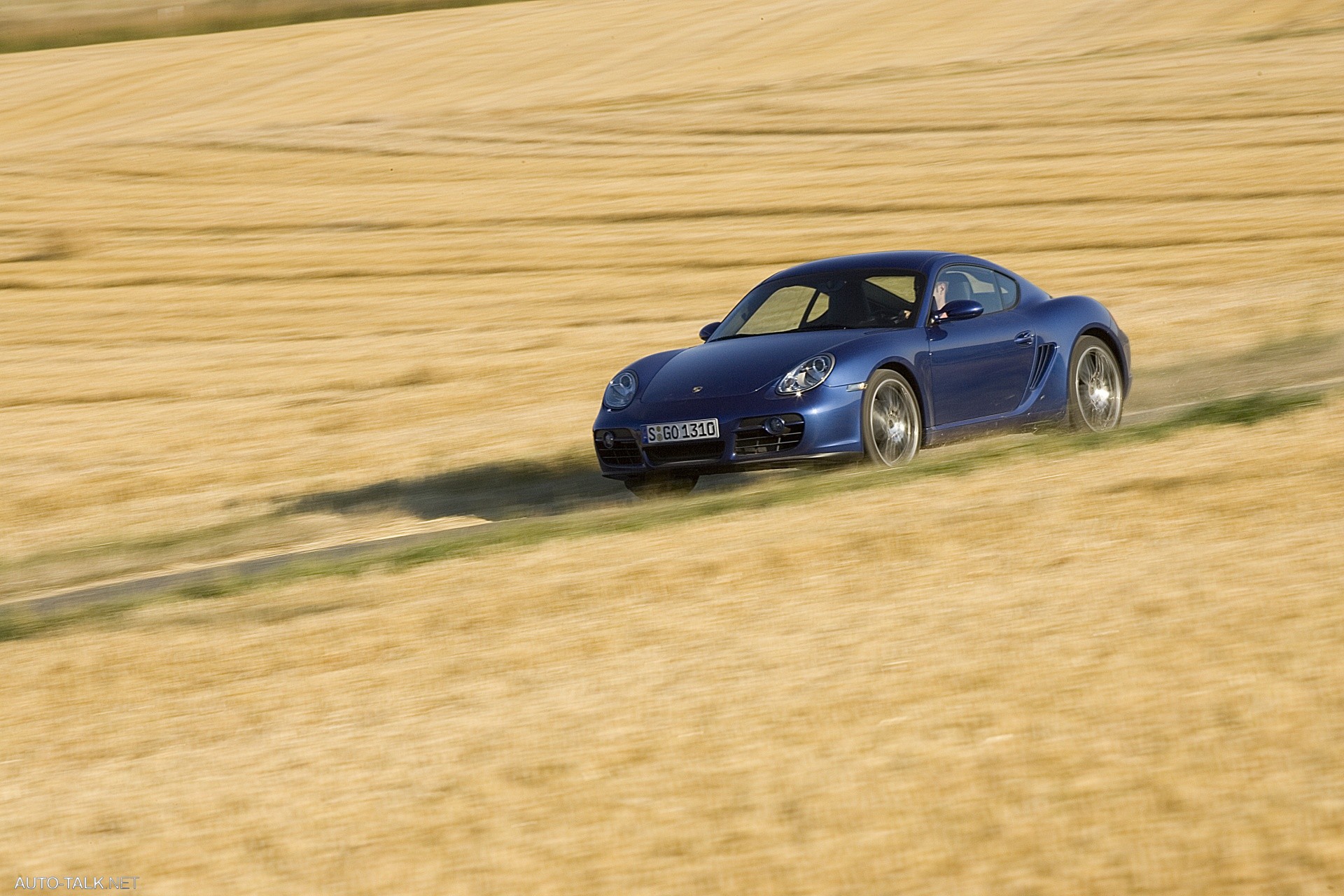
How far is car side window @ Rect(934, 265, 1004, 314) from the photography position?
10156 millimetres

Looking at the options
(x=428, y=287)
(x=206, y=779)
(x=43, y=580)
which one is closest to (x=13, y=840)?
(x=206, y=779)

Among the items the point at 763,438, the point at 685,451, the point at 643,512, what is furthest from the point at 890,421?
the point at 643,512

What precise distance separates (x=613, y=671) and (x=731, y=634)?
0.51 metres

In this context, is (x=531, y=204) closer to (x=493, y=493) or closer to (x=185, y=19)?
(x=493, y=493)

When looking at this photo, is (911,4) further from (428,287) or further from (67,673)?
(67,673)

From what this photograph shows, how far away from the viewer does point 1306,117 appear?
82.4ft

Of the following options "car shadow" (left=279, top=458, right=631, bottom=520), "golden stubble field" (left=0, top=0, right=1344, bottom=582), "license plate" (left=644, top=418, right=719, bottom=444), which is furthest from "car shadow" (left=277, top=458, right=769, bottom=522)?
"license plate" (left=644, top=418, right=719, bottom=444)

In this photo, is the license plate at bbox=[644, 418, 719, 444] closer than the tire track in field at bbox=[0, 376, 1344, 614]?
No

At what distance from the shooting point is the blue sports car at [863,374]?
9.06 meters

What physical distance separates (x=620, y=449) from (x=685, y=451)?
43 cm

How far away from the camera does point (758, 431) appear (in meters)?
9.02

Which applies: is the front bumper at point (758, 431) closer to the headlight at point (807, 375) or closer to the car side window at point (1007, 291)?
the headlight at point (807, 375)

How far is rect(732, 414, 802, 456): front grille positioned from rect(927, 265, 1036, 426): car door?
1069mm

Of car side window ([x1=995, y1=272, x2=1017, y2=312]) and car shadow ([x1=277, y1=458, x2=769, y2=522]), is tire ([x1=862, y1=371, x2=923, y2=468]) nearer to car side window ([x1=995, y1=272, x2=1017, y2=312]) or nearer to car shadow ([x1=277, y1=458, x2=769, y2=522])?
car shadow ([x1=277, y1=458, x2=769, y2=522])
